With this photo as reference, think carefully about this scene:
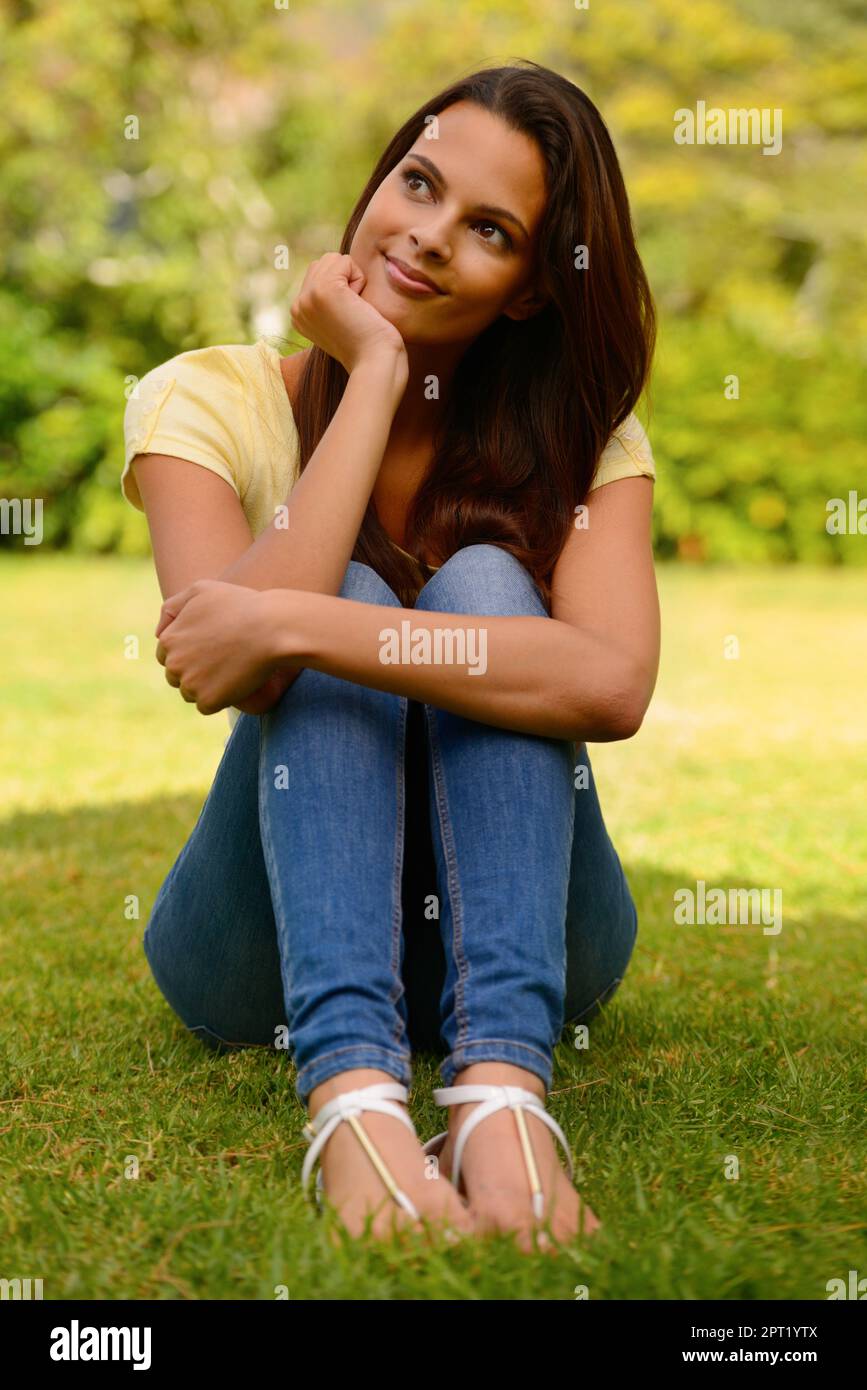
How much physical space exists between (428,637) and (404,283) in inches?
24.7

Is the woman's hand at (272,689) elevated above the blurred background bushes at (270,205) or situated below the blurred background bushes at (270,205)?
below

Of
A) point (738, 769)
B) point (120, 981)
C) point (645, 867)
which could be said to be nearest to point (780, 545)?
point (738, 769)

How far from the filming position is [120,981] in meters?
2.71

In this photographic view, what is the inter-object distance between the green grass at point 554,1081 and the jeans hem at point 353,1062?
0.15 metres

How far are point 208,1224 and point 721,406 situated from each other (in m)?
10.3

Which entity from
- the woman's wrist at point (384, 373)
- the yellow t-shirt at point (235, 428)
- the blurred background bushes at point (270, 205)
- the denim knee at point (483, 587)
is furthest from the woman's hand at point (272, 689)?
the blurred background bushes at point (270, 205)

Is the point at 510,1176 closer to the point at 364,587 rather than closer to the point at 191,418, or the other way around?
the point at 364,587

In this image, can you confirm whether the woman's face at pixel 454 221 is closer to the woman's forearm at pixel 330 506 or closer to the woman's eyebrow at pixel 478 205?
the woman's eyebrow at pixel 478 205

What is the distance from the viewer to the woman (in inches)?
Answer: 64.7

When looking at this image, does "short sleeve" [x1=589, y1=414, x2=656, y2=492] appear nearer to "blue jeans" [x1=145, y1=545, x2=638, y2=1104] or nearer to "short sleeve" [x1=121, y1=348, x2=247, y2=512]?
"blue jeans" [x1=145, y1=545, x2=638, y2=1104]

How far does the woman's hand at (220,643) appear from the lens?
1.74m

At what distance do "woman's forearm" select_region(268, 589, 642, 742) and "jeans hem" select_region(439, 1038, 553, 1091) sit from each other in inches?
15.0

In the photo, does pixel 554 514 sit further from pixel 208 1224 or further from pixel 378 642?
pixel 208 1224

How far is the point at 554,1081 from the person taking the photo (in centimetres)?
221
